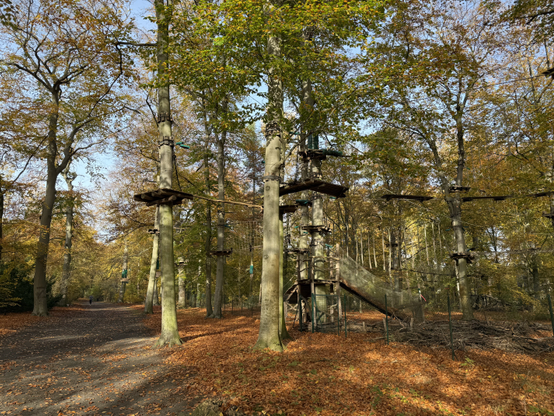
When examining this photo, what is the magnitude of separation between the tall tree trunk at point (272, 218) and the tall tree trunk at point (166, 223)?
3.15 m

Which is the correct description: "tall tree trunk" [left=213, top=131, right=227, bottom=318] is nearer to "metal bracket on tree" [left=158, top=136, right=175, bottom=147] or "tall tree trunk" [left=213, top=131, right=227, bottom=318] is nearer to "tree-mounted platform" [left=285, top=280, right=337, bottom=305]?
"tree-mounted platform" [left=285, top=280, right=337, bottom=305]

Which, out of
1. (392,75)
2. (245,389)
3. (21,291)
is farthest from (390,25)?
(21,291)

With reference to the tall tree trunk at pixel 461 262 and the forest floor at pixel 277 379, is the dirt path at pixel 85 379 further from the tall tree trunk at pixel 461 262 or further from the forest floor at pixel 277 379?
the tall tree trunk at pixel 461 262

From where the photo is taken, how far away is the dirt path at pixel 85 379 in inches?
204

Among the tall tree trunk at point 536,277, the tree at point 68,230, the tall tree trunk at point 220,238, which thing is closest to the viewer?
the tall tree trunk at point 220,238

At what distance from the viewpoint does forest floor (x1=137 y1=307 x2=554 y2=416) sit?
4.97 m

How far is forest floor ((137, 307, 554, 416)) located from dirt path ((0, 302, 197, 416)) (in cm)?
54

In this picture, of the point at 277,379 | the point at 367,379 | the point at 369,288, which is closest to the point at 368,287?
the point at 369,288

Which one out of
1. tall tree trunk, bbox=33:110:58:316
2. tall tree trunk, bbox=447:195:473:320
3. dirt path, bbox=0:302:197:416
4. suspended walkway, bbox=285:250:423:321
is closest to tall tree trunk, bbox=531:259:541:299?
tall tree trunk, bbox=447:195:473:320

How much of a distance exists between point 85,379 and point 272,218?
5632mm

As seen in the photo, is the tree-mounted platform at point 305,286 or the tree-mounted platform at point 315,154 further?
the tree-mounted platform at point 305,286

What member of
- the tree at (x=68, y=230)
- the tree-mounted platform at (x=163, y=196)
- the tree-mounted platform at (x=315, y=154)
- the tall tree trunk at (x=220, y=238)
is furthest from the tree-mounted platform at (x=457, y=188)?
the tree at (x=68, y=230)

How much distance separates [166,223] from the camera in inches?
410

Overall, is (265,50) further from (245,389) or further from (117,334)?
(117,334)
